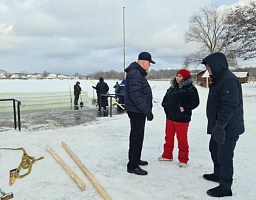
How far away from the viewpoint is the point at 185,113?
3711 mm

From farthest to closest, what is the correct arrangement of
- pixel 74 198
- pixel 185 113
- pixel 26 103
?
pixel 26 103 → pixel 185 113 → pixel 74 198

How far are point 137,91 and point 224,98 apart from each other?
45.2 inches

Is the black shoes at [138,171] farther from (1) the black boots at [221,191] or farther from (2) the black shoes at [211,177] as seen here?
(1) the black boots at [221,191]

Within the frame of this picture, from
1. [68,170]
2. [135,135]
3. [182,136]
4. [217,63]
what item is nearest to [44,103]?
[68,170]

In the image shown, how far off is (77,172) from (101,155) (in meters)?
0.84

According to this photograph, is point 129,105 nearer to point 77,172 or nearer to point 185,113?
point 185,113

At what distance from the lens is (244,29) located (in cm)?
1908

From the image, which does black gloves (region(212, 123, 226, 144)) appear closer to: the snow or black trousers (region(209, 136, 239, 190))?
black trousers (region(209, 136, 239, 190))

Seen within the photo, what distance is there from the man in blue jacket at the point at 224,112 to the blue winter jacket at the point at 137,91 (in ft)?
2.92

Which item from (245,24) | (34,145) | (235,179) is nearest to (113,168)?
(235,179)

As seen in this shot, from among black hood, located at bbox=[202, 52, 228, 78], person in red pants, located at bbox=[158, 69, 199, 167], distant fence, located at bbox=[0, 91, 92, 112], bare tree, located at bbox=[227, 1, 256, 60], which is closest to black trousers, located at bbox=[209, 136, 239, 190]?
black hood, located at bbox=[202, 52, 228, 78]

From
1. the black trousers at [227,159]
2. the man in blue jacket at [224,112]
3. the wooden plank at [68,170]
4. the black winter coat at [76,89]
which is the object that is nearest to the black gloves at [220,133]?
the man in blue jacket at [224,112]

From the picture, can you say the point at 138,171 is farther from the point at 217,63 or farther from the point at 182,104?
the point at 217,63

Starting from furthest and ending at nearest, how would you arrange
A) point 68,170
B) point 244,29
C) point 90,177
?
point 244,29 < point 68,170 < point 90,177
